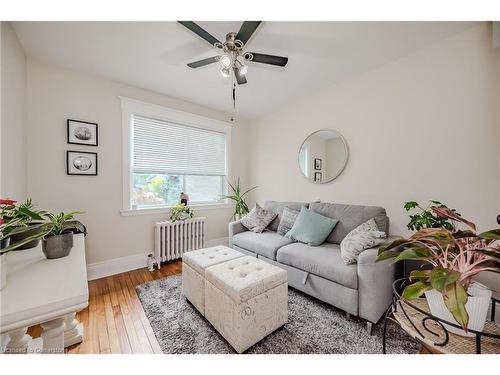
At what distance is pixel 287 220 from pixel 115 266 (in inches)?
89.6

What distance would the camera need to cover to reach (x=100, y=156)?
2465mm

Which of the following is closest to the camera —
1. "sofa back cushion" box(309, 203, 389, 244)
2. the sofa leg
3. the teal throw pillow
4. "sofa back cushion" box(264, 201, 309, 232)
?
the sofa leg

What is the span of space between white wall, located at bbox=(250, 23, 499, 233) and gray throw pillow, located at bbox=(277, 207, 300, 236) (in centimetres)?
52

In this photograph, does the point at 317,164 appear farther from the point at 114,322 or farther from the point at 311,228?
the point at 114,322

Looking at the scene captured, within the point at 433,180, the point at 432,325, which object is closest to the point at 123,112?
the point at 432,325

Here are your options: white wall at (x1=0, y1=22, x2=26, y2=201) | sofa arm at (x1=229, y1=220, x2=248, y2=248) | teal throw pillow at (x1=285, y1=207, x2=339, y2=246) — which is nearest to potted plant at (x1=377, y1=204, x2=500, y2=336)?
teal throw pillow at (x1=285, y1=207, x2=339, y2=246)

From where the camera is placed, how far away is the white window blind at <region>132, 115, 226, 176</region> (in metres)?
2.77

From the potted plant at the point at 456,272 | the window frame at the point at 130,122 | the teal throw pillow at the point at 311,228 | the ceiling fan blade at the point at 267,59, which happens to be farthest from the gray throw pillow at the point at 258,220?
the potted plant at the point at 456,272

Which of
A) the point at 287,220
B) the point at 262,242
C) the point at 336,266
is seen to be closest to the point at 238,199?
the point at 287,220

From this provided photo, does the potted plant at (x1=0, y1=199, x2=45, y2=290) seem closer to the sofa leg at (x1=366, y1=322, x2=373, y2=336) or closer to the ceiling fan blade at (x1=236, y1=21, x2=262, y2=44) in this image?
the ceiling fan blade at (x1=236, y1=21, x2=262, y2=44)

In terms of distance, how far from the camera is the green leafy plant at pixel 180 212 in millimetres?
2908

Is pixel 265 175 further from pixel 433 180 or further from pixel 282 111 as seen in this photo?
pixel 433 180

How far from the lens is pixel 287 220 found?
2.63 meters

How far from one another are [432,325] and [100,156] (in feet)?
10.7
